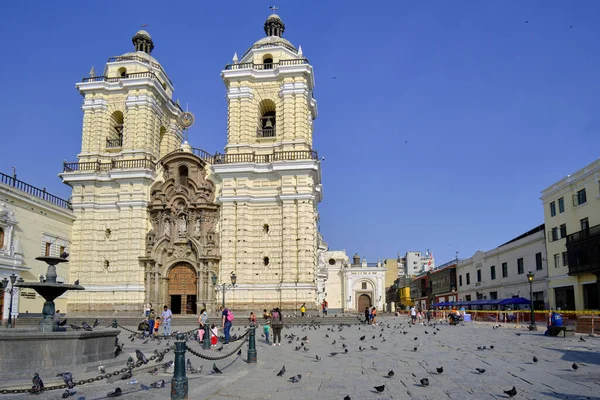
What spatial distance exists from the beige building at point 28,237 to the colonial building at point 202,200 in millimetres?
1742

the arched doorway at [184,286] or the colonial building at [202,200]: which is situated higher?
the colonial building at [202,200]

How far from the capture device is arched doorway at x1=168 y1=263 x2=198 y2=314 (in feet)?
120

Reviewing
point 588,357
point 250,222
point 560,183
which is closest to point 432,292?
point 560,183

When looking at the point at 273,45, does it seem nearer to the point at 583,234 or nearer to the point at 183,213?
the point at 183,213

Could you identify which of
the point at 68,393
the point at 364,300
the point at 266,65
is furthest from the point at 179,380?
the point at 364,300

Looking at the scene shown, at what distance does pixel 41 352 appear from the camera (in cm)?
1152

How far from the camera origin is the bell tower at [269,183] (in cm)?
3478

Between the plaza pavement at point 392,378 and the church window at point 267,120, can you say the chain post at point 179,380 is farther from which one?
the church window at point 267,120

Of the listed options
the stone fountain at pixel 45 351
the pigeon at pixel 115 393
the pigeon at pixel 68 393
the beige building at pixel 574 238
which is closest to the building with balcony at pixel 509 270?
the beige building at pixel 574 238

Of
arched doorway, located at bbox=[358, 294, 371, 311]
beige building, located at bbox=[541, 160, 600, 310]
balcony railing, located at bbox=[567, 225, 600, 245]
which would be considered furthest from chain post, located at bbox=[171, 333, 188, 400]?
arched doorway, located at bbox=[358, 294, 371, 311]

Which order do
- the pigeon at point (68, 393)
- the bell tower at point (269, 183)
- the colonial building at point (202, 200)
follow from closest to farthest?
the pigeon at point (68, 393)
the bell tower at point (269, 183)
the colonial building at point (202, 200)

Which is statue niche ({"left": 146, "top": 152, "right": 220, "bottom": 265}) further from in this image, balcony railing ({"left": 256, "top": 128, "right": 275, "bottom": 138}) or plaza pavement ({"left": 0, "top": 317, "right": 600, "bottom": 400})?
plaza pavement ({"left": 0, "top": 317, "right": 600, "bottom": 400})

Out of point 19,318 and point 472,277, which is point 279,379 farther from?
point 472,277

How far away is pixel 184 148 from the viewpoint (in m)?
38.9
